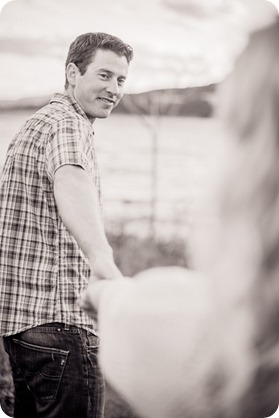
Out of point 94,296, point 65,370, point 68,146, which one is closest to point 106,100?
point 68,146

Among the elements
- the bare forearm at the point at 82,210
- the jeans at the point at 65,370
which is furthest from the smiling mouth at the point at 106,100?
the jeans at the point at 65,370

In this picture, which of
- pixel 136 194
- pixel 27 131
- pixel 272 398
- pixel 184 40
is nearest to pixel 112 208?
pixel 136 194

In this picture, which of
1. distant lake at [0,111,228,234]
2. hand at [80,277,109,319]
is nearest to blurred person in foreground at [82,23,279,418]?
hand at [80,277,109,319]

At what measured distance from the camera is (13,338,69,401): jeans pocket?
4.79 feet

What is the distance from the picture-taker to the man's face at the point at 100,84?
4.61ft

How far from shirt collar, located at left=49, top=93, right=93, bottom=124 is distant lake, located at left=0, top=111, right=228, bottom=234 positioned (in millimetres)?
38

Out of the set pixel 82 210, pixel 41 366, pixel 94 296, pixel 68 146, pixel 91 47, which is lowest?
pixel 41 366

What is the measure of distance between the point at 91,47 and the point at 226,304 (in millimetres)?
652

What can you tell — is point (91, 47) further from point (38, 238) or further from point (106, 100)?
point (38, 238)

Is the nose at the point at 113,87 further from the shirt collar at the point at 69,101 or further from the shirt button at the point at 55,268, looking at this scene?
the shirt button at the point at 55,268

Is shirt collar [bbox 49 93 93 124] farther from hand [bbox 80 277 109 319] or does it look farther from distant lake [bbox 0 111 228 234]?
hand [bbox 80 277 109 319]

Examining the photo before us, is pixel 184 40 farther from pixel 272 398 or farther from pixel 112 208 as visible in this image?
pixel 272 398

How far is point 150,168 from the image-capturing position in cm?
138

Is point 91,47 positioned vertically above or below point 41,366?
above
